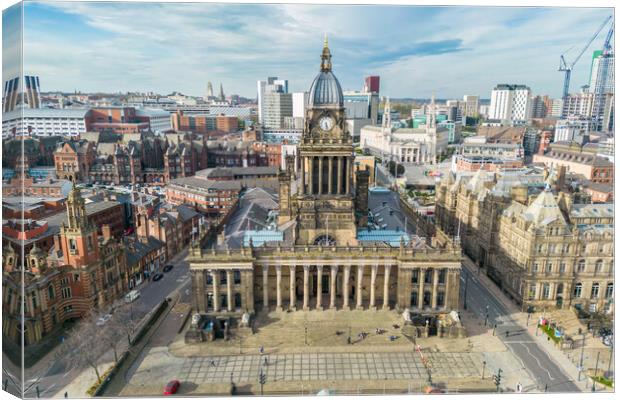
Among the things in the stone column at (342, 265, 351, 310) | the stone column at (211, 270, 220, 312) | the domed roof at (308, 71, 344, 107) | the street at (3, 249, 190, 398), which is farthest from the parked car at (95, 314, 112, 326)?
the domed roof at (308, 71, 344, 107)

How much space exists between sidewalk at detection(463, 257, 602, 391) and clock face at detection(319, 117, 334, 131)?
149 ft

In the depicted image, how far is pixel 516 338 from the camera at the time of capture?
65.9 meters

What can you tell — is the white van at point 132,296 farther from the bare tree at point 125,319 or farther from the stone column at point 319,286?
the stone column at point 319,286

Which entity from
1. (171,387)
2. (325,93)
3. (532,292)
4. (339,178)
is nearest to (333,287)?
(339,178)

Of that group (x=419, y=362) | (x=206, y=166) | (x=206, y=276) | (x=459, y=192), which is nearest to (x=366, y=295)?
(x=419, y=362)

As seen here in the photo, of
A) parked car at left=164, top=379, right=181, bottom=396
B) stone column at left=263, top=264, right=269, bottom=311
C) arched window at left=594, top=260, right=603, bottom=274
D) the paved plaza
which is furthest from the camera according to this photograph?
arched window at left=594, top=260, right=603, bottom=274

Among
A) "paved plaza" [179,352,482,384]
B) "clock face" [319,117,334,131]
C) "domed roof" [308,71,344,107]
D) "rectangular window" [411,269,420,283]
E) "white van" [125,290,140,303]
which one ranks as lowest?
"paved plaza" [179,352,482,384]

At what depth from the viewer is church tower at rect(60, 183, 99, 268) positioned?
6650 cm

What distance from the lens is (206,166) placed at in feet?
584

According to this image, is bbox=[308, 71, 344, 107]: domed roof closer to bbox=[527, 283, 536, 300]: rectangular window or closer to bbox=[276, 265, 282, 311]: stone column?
bbox=[276, 265, 282, 311]: stone column

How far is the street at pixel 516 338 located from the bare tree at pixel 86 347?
58.8 m

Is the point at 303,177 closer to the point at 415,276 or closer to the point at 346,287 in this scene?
the point at 346,287

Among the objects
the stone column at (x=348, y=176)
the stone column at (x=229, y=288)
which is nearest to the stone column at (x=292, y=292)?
the stone column at (x=229, y=288)

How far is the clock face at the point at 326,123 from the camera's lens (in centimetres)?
7062
